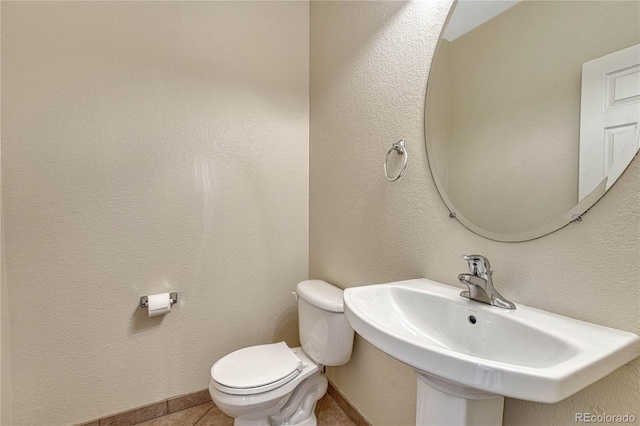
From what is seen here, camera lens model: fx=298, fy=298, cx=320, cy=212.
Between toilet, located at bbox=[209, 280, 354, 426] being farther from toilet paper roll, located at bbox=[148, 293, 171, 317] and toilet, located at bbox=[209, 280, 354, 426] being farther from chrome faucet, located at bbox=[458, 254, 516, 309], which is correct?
chrome faucet, located at bbox=[458, 254, 516, 309]

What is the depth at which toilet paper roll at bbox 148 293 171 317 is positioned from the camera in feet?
4.90

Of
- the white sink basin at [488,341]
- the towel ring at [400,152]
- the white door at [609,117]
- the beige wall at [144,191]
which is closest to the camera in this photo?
the white sink basin at [488,341]

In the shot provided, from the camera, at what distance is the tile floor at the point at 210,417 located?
157 centimetres

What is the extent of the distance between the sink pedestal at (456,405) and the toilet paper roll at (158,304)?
1.28 m

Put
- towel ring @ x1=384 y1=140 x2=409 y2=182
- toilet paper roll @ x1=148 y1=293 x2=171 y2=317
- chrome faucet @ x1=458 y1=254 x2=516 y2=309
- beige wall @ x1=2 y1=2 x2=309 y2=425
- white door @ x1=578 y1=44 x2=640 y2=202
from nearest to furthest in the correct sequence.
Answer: white door @ x1=578 y1=44 x2=640 y2=202 → chrome faucet @ x1=458 y1=254 x2=516 y2=309 → towel ring @ x1=384 y1=140 x2=409 y2=182 → beige wall @ x1=2 y1=2 x2=309 y2=425 → toilet paper roll @ x1=148 y1=293 x2=171 y2=317

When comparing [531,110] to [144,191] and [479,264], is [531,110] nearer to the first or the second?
[479,264]

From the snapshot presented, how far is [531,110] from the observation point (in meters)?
0.83

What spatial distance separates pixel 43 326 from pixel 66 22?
1.40 metres

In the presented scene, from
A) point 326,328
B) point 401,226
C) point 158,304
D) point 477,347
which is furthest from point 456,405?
point 158,304

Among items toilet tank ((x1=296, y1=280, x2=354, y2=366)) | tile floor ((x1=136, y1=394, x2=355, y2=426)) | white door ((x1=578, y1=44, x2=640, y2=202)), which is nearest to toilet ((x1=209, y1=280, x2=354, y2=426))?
toilet tank ((x1=296, y1=280, x2=354, y2=366))

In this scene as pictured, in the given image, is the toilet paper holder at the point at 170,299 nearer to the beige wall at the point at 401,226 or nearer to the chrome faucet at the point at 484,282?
the beige wall at the point at 401,226

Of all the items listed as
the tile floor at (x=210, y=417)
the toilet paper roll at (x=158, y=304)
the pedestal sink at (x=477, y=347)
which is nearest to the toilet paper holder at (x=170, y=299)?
the toilet paper roll at (x=158, y=304)

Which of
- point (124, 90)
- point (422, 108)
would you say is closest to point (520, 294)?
point (422, 108)

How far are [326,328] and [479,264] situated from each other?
836 mm
